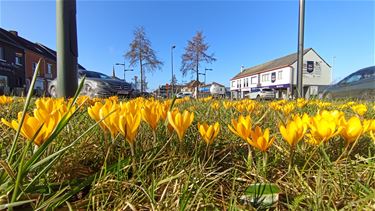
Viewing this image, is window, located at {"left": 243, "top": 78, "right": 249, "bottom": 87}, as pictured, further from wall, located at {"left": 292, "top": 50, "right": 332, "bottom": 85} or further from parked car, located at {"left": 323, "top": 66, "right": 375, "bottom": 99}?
parked car, located at {"left": 323, "top": 66, "right": 375, "bottom": 99}

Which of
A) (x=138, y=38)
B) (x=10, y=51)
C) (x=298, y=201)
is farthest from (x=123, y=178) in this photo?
(x=10, y=51)

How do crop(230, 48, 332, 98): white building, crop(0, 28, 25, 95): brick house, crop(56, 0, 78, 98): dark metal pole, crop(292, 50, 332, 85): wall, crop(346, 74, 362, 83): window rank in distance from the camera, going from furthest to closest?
crop(292, 50, 332, 85): wall
crop(230, 48, 332, 98): white building
crop(0, 28, 25, 95): brick house
crop(346, 74, 362, 83): window
crop(56, 0, 78, 98): dark metal pole

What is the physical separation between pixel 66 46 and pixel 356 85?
906 cm

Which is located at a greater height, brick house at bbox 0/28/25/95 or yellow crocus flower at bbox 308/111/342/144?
brick house at bbox 0/28/25/95

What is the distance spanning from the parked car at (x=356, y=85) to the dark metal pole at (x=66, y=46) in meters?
7.11

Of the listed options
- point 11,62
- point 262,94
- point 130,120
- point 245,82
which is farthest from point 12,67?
point 245,82

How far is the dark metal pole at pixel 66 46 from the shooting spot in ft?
13.3

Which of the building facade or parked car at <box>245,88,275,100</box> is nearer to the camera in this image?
parked car at <box>245,88,275,100</box>

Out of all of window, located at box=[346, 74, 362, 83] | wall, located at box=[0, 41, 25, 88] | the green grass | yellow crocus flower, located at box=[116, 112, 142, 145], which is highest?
wall, located at box=[0, 41, 25, 88]

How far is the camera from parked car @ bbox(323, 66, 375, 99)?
8986mm

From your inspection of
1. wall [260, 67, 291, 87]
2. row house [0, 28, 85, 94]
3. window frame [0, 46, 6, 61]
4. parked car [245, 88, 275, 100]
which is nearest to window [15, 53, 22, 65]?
row house [0, 28, 85, 94]

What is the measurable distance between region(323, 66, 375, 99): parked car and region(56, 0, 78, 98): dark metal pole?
7.11 m

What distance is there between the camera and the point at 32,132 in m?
0.75

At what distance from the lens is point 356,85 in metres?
9.56
